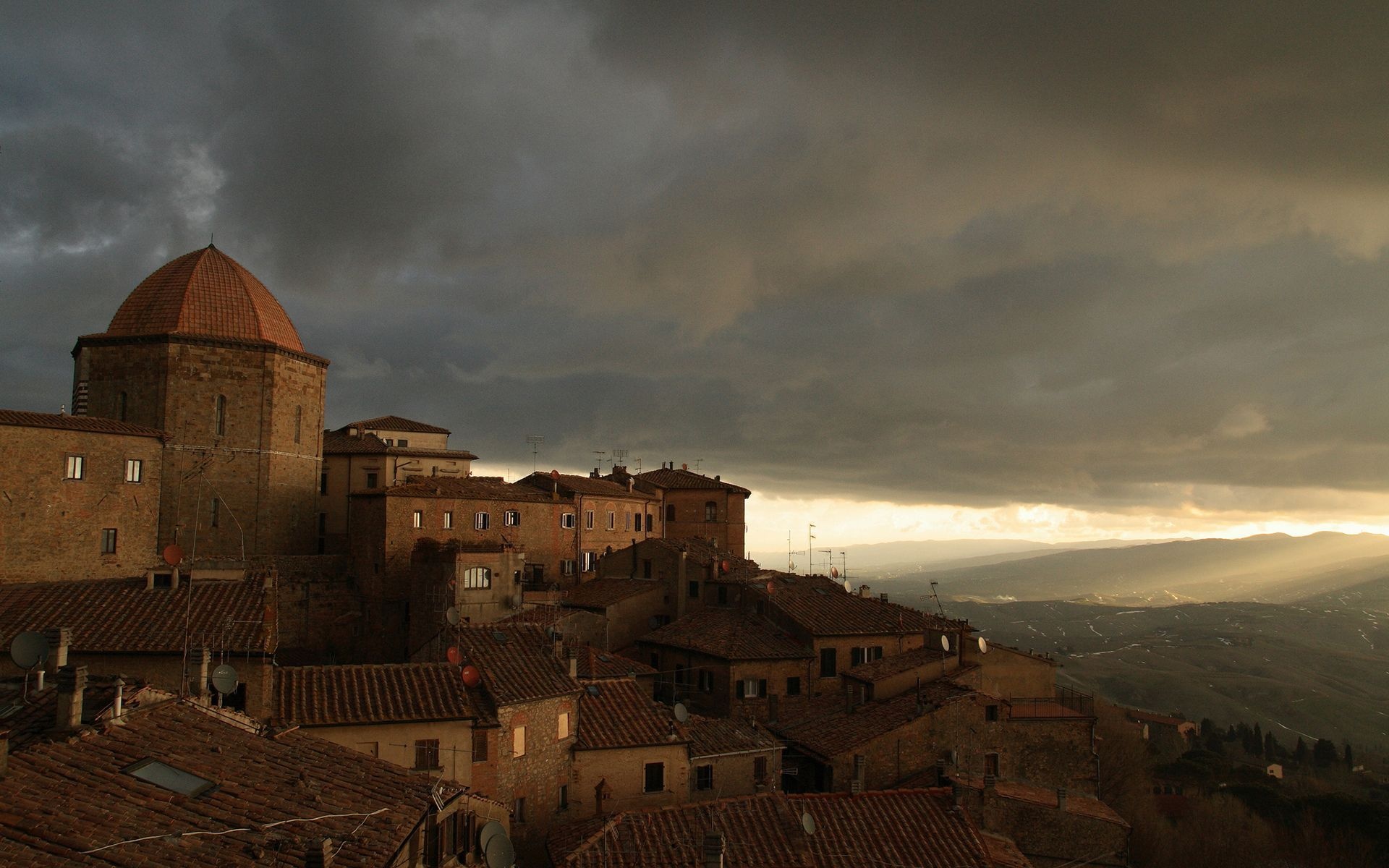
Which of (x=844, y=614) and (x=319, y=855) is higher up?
(x=319, y=855)

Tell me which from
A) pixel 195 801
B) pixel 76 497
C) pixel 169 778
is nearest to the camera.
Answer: pixel 195 801

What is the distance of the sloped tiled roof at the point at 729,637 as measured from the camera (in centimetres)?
4288

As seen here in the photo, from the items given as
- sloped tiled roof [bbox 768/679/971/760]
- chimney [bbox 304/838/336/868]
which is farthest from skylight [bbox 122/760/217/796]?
sloped tiled roof [bbox 768/679/971/760]

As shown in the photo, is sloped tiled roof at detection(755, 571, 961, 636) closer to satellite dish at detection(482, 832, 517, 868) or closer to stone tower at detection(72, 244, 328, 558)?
stone tower at detection(72, 244, 328, 558)

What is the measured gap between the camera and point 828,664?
44.5 m

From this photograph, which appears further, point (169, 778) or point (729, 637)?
point (729, 637)

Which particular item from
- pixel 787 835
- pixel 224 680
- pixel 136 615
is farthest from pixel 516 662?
pixel 136 615

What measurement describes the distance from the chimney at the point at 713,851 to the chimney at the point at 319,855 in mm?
12211

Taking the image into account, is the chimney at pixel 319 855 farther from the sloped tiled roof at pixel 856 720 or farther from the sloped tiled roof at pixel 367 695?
the sloped tiled roof at pixel 856 720

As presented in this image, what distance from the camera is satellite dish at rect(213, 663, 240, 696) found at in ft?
70.7

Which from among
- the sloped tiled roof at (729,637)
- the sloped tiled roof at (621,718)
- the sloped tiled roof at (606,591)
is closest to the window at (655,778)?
the sloped tiled roof at (621,718)

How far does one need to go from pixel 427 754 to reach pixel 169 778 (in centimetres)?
1248

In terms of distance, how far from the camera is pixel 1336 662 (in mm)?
186250

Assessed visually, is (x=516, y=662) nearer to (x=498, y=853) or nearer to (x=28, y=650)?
(x=498, y=853)
